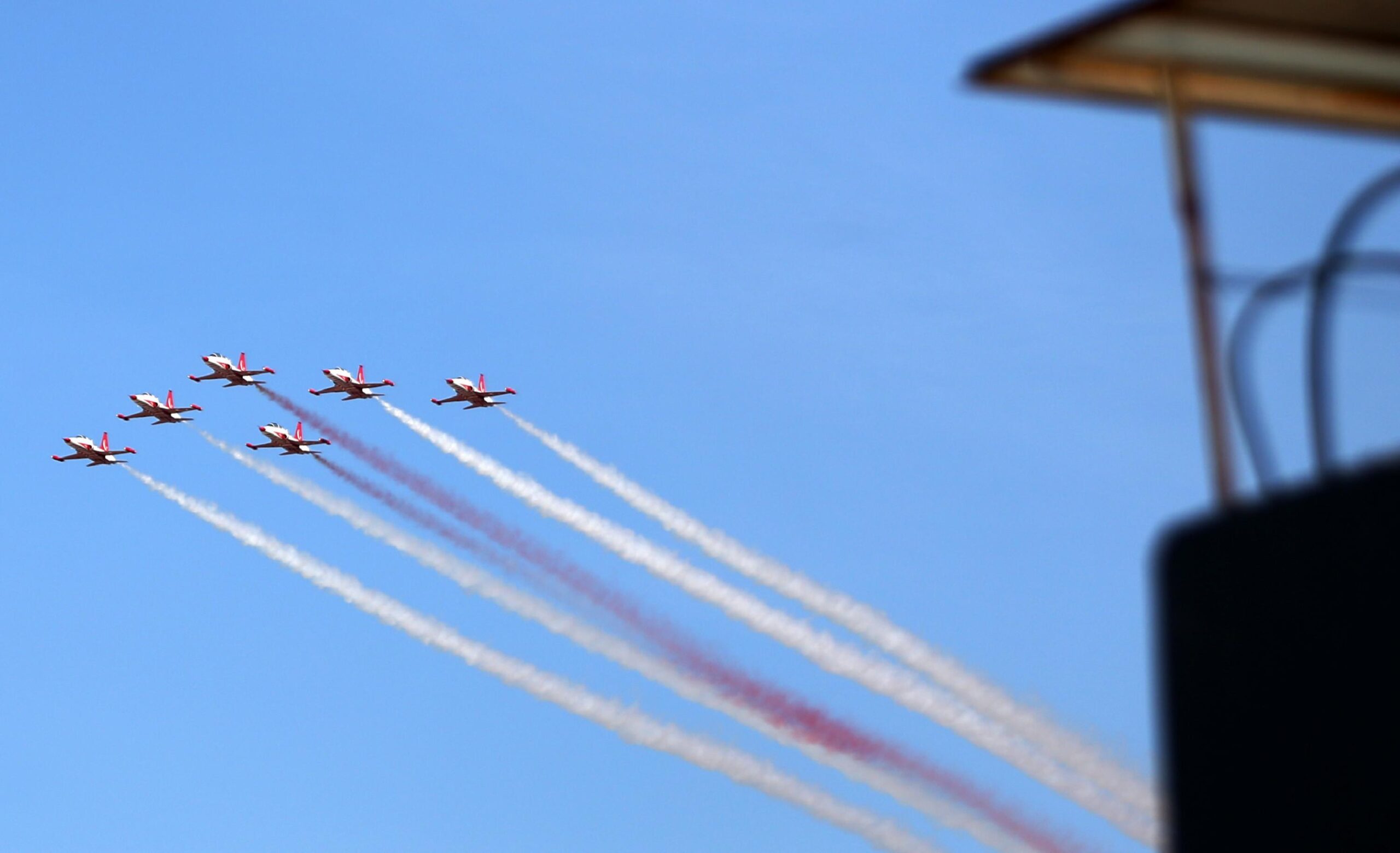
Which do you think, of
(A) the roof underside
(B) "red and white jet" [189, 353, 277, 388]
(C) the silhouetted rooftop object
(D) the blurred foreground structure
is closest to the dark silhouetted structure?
(D) the blurred foreground structure

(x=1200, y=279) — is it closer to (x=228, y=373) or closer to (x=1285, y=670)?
(x=1285, y=670)

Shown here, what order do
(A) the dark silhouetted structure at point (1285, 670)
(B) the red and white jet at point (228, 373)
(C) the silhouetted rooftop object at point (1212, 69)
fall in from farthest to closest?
1. (B) the red and white jet at point (228, 373)
2. (C) the silhouetted rooftop object at point (1212, 69)
3. (A) the dark silhouetted structure at point (1285, 670)

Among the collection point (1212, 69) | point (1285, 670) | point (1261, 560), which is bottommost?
point (1285, 670)

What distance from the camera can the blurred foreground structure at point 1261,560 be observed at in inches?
327

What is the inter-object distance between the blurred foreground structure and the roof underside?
10 mm

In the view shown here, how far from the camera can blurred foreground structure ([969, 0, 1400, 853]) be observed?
830 cm

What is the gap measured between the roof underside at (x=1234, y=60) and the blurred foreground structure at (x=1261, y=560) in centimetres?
1

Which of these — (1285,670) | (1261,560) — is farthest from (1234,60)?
(1285,670)

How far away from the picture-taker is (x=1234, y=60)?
1064 cm

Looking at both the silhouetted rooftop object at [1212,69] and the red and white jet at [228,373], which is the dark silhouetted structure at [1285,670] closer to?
the silhouetted rooftop object at [1212,69]

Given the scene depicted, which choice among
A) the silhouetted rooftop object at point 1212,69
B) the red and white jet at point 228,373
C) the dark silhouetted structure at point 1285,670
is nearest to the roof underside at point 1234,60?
the silhouetted rooftop object at point 1212,69

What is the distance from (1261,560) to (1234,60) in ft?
10.7

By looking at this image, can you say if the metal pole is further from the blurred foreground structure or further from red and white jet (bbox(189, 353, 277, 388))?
red and white jet (bbox(189, 353, 277, 388))

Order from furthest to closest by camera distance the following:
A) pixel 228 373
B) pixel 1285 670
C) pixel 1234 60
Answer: pixel 228 373
pixel 1234 60
pixel 1285 670
